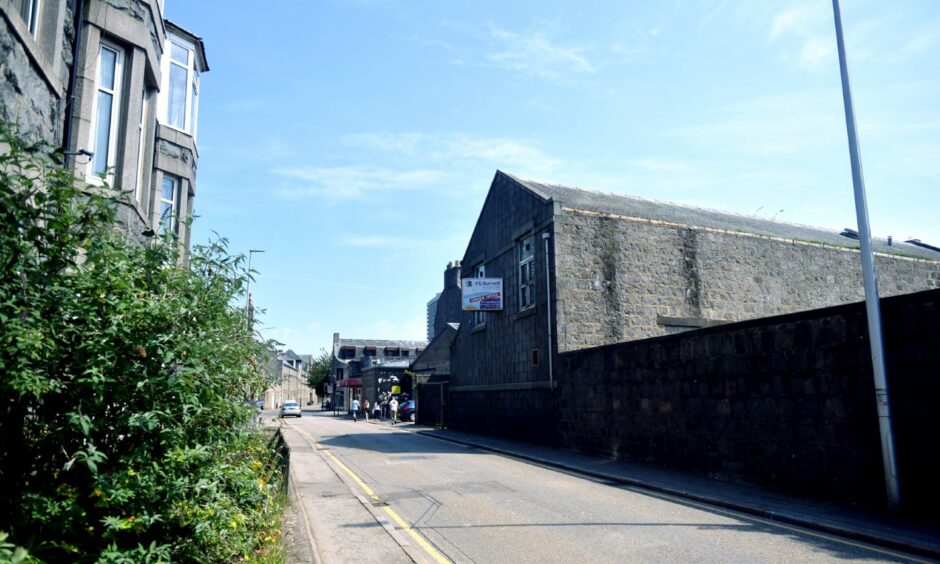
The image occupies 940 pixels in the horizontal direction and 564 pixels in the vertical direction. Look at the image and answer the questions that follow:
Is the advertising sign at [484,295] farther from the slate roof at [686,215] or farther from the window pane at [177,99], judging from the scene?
the window pane at [177,99]

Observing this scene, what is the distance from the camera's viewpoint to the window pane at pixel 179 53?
14500 millimetres

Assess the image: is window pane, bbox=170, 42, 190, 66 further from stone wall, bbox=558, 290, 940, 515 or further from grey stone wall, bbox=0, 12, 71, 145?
stone wall, bbox=558, 290, 940, 515

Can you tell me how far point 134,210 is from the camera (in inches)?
381

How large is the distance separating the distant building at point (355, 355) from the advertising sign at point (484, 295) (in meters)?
46.7

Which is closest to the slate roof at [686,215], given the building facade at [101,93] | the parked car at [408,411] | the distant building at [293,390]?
the building facade at [101,93]

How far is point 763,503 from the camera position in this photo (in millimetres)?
10414

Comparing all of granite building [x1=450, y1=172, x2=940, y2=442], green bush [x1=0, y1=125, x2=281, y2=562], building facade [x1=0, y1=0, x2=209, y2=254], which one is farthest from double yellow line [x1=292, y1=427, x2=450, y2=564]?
granite building [x1=450, y1=172, x2=940, y2=442]

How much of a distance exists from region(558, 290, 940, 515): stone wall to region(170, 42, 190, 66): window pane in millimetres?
13169

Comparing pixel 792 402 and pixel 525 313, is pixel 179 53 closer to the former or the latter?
pixel 525 313

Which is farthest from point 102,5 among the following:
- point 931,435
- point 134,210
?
point 931,435

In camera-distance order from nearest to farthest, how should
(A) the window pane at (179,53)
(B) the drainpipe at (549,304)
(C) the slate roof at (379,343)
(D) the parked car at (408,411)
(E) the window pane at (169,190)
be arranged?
(E) the window pane at (169,190) < (A) the window pane at (179,53) < (B) the drainpipe at (549,304) < (D) the parked car at (408,411) < (C) the slate roof at (379,343)

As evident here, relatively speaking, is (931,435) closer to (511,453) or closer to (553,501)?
(553,501)

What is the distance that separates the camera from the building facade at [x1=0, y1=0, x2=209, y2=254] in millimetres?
6207

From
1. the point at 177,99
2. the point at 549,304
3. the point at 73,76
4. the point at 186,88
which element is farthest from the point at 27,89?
the point at 549,304
